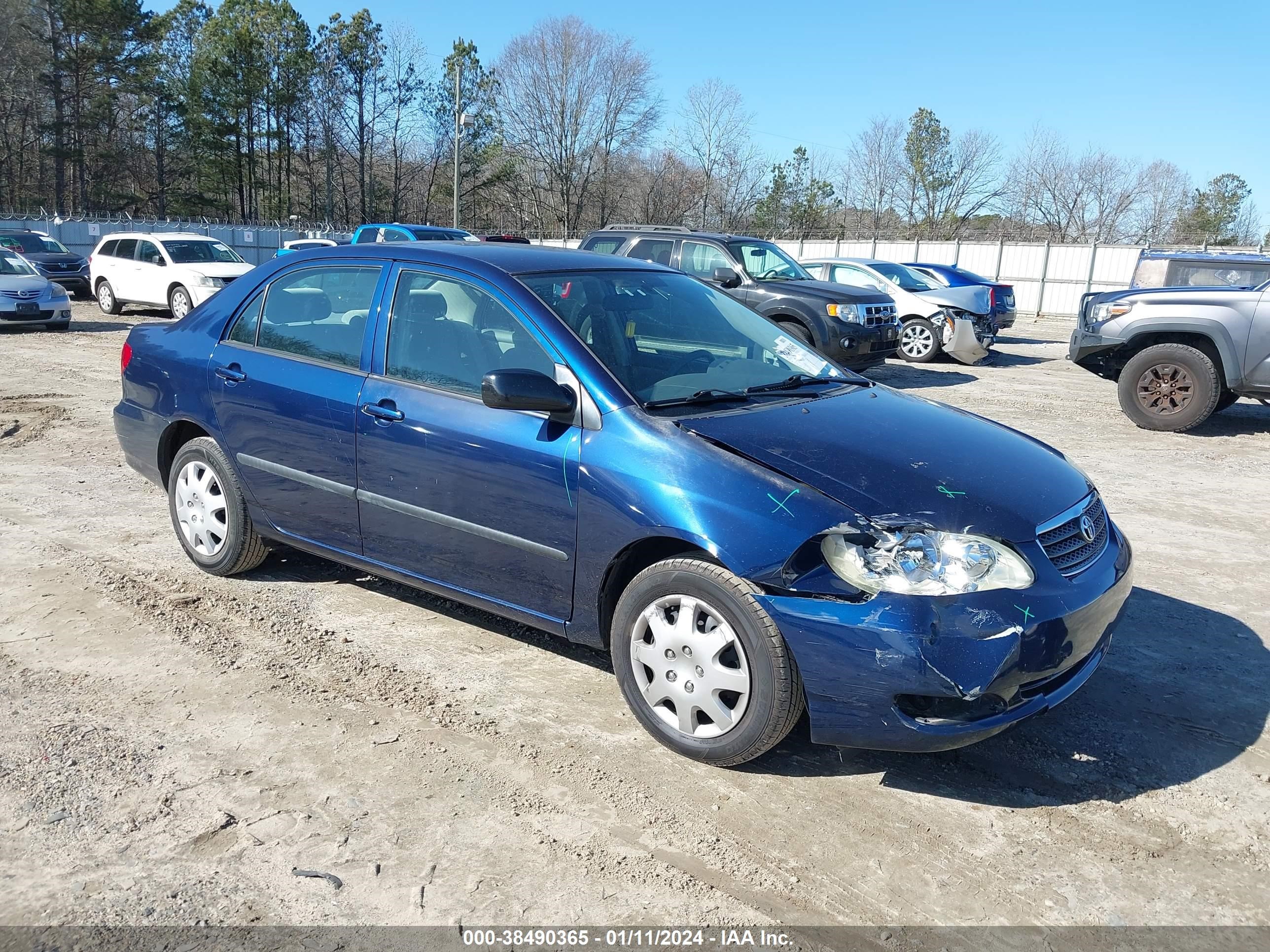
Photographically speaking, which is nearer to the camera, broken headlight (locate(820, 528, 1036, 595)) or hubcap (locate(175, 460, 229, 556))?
broken headlight (locate(820, 528, 1036, 595))

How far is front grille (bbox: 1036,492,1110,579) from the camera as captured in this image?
3246mm

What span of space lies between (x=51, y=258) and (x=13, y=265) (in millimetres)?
5506

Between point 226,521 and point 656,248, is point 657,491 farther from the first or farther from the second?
point 656,248

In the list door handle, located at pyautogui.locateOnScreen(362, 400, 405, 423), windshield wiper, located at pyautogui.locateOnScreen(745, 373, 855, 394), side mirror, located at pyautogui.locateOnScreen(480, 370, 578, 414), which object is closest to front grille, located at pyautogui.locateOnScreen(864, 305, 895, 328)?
windshield wiper, located at pyautogui.locateOnScreen(745, 373, 855, 394)

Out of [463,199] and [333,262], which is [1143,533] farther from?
[463,199]

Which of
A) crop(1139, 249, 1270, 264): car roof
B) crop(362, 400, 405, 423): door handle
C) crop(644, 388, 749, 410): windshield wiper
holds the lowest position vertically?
crop(362, 400, 405, 423): door handle

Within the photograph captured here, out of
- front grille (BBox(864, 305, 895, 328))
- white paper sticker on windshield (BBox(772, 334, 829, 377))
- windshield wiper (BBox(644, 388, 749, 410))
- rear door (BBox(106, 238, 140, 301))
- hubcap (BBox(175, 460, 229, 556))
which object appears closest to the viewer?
windshield wiper (BBox(644, 388, 749, 410))

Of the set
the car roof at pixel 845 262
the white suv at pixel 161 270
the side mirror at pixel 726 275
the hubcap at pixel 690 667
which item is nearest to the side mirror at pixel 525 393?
the hubcap at pixel 690 667

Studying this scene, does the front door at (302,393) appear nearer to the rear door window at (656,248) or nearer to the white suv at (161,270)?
the rear door window at (656,248)

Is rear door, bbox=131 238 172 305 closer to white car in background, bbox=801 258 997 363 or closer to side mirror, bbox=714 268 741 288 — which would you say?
side mirror, bbox=714 268 741 288

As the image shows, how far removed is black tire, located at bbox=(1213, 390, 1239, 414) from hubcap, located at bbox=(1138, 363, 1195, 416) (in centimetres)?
26

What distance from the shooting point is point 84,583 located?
492cm

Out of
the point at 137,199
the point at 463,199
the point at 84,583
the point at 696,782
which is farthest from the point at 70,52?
the point at 696,782

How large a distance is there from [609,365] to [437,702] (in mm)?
1447
